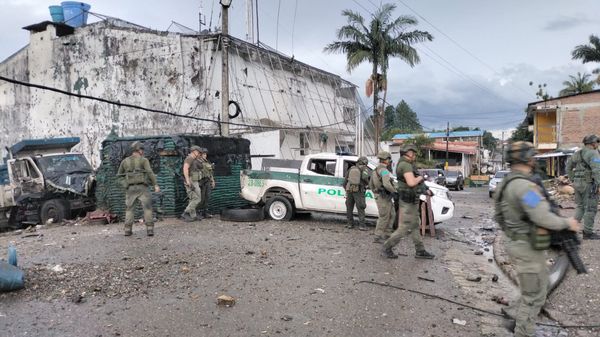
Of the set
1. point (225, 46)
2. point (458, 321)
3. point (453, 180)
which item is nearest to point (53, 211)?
point (225, 46)

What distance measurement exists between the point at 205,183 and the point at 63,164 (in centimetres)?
508

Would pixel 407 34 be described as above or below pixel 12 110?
above

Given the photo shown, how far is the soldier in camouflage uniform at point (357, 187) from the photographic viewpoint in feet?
31.2

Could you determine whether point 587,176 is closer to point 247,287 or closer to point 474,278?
point 474,278

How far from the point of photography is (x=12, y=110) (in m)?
24.2

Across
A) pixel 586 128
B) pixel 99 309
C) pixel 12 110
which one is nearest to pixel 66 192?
pixel 99 309

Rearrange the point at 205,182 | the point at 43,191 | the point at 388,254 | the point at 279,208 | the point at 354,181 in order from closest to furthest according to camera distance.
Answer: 1. the point at 388,254
2. the point at 354,181
3. the point at 205,182
4. the point at 279,208
5. the point at 43,191

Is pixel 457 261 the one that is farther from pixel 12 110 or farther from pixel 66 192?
pixel 12 110

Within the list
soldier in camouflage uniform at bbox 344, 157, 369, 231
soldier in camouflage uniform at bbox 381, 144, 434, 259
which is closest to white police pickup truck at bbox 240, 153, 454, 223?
soldier in camouflage uniform at bbox 344, 157, 369, 231

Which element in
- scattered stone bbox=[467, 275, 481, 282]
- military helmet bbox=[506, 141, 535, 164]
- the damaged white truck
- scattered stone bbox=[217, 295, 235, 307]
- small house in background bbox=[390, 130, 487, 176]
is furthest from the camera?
small house in background bbox=[390, 130, 487, 176]

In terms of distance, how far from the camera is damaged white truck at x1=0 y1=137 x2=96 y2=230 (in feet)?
40.9

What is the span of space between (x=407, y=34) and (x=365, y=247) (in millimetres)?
18396

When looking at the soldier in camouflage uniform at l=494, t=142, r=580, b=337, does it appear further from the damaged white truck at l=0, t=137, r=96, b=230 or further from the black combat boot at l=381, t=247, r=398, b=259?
the damaged white truck at l=0, t=137, r=96, b=230

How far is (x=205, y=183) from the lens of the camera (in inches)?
434
